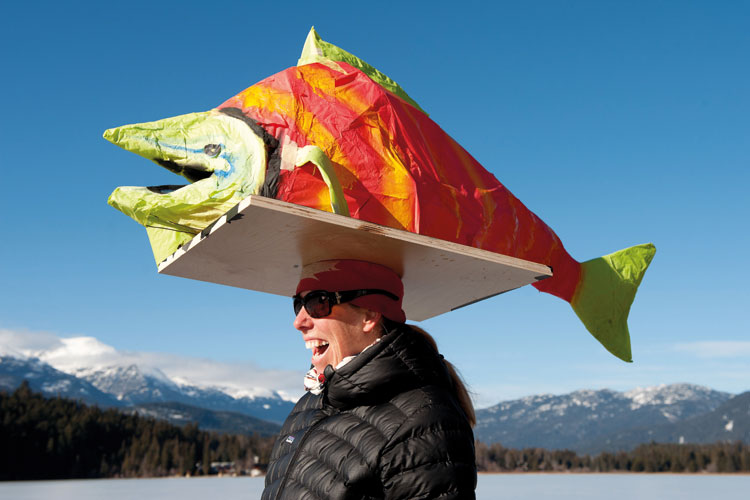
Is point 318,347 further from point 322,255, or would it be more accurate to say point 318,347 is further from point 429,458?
point 429,458

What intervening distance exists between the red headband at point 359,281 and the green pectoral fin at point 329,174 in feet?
0.99

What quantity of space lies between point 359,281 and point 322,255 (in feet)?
0.81

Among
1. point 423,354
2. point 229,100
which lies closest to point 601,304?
point 423,354

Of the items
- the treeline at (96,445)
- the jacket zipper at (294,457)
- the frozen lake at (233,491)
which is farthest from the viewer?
Answer: the treeline at (96,445)

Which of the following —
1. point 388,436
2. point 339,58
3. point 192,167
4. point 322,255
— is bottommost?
point 388,436

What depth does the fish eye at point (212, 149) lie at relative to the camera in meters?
4.18

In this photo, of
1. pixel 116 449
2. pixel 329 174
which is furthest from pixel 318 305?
pixel 116 449

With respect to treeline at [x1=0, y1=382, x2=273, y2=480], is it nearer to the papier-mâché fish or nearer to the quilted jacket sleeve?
the papier-mâché fish

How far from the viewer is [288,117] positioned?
4.19 meters

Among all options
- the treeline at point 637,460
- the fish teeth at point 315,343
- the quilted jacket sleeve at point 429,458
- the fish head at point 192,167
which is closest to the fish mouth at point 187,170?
the fish head at point 192,167

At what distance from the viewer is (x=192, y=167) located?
427cm

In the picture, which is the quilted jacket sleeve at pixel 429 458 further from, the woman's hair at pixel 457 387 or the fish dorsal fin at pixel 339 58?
the fish dorsal fin at pixel 339 58

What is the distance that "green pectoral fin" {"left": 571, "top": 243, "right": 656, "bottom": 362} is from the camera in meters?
5.36

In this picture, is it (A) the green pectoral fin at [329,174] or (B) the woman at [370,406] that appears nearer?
(B) the woman at [370,406]
